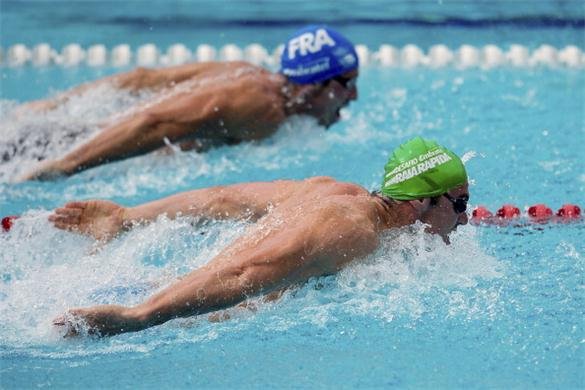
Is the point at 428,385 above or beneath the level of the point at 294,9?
beneath

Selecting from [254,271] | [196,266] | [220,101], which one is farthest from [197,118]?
[254,271]

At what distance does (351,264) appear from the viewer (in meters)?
3.44

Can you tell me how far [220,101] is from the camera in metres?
4.87

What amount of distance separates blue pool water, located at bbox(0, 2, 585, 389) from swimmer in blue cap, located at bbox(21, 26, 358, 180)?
0.09 metres

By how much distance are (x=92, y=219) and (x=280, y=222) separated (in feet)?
2.63

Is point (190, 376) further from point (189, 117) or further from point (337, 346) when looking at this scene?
point (189, 117)

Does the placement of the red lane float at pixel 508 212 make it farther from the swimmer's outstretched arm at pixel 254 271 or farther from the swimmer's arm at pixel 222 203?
the swimmer's outstretched arm at pixel 254 271

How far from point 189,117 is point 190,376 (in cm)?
182

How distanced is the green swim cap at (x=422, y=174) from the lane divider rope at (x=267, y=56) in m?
3.09

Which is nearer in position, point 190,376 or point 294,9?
point 190,376

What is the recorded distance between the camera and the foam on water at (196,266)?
341 cm

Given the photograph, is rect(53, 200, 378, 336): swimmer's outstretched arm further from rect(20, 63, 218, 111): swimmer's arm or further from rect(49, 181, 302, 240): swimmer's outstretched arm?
rect(20, 63, 218, 111): swimmer's arm

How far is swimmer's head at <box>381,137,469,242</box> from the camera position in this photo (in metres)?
3.54

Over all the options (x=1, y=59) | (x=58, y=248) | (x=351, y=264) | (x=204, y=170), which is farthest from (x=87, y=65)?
(x=351, y=264)
